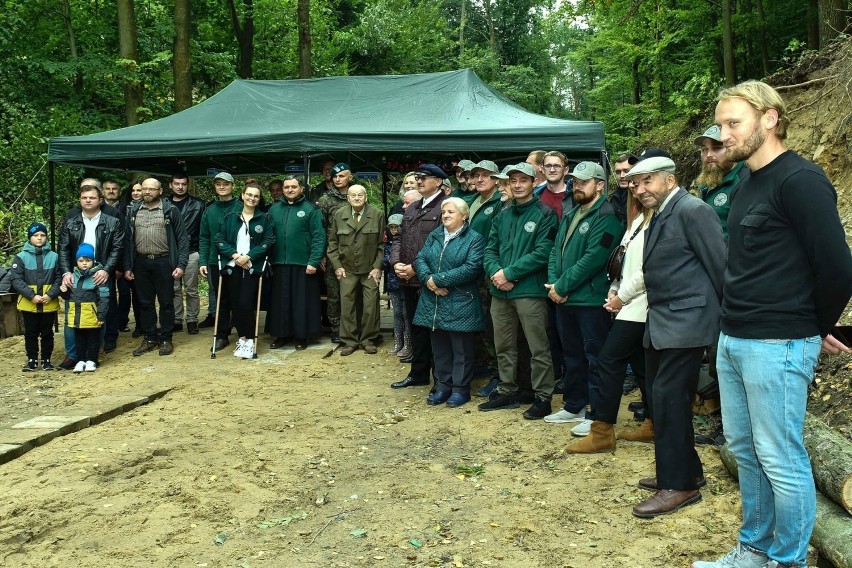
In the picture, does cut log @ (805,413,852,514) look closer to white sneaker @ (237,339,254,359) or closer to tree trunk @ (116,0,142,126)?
white sneaker @ (237,339,254,359)

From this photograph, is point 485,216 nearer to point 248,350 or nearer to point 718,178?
point 718,178

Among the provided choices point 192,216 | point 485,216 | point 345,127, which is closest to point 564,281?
point 485,216

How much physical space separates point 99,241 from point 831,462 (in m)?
7.08

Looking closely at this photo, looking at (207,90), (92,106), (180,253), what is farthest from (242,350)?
(207,90)

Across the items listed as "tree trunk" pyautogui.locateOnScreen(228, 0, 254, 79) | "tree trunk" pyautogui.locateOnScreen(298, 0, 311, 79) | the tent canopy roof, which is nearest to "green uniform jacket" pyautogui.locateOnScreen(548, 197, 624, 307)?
the tent canopy roof

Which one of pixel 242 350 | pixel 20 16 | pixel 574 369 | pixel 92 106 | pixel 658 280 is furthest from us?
pixel 92 106

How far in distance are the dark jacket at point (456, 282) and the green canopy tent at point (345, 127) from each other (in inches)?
88.2

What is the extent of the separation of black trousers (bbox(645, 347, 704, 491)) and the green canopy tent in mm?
4563

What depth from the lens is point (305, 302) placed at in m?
8.83

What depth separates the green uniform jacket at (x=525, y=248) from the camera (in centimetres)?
586

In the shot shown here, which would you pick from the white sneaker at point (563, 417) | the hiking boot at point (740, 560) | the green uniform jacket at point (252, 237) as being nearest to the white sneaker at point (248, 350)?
the green uniform jacket at point (252, 237)

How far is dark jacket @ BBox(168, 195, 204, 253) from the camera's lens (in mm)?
9578

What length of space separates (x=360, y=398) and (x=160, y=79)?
14.7 metres

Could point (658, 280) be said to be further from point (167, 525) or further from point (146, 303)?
point (146, 303)
